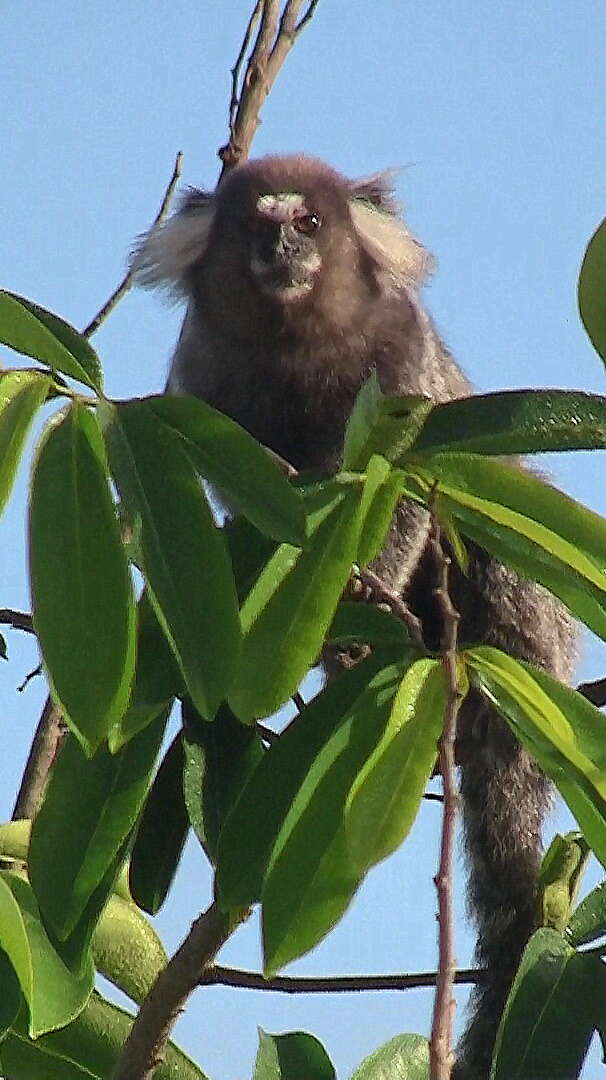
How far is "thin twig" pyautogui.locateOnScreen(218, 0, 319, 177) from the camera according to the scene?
3.44 meters

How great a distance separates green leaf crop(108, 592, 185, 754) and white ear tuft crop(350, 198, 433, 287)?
111 inches

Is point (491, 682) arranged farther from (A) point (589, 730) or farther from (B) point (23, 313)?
(B) point (23, 313)

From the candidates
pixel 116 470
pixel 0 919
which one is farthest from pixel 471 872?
pixel 116 470

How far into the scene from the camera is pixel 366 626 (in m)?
1.72

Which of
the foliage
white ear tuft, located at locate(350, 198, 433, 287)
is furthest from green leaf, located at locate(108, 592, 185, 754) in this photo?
white ear tuft, located at locate(350, 198, 433, 287)

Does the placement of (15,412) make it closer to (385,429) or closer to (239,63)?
(385,429)

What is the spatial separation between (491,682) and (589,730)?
0.35 ft

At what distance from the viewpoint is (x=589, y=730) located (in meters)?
1.51

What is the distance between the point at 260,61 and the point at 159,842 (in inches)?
77.8

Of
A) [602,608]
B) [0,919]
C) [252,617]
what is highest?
[602,608]

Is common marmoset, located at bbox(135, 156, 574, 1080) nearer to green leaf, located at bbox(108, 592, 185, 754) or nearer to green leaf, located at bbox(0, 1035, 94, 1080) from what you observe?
green leaf, located at bbox(0, 1035, 94, 1080)

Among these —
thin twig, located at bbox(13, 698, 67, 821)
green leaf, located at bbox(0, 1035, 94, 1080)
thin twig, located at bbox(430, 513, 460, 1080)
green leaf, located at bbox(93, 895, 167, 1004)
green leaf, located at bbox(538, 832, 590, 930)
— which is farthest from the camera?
thin twig, located at bbox(13, 698, 67, 821)

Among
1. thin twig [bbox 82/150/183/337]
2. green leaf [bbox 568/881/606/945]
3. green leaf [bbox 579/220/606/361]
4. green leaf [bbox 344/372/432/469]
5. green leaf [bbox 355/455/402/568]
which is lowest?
green leaf [bbox 568/881/606/945]

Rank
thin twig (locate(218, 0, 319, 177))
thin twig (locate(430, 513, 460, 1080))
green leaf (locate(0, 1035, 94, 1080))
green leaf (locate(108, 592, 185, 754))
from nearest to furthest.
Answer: thin twig (locate(430, 513, 460, 1080))
green leaf (locate(108, 592, 185, 754))
green leaf (locate(0, 1035, 94, 1080))
thin twig (locate(218, 0, 319, 177))
